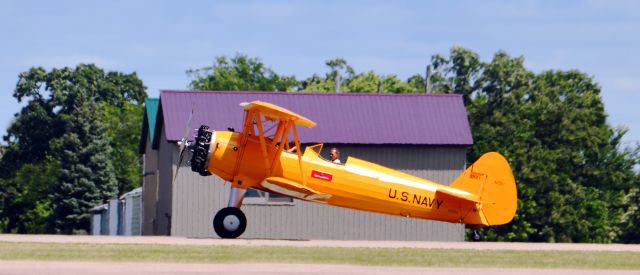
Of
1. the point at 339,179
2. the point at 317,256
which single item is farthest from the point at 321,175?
the point at 317,256

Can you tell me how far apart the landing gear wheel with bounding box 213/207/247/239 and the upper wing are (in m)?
2.37

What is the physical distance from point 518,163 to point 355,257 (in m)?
46.7

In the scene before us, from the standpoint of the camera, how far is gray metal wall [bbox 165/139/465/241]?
134 ft

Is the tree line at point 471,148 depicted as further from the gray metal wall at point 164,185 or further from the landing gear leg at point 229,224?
the landing gear leg at point 229,224

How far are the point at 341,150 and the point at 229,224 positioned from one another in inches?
399

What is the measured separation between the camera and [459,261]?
83.8 ft

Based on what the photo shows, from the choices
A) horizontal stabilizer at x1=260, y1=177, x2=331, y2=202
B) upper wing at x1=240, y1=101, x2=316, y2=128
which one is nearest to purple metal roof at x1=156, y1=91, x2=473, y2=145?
horizontal stabilizer at x1=260, y1=177, x2=331, y2=202

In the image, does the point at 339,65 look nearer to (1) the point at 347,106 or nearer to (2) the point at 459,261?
(1) the point at 347,106

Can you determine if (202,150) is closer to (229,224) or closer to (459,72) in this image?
(229,224)

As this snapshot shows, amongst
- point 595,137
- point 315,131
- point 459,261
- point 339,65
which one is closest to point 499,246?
point 459,261

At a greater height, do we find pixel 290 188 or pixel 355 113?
pixel 355 113

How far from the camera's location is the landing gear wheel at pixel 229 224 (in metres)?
31.7

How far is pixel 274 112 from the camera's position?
31031mm

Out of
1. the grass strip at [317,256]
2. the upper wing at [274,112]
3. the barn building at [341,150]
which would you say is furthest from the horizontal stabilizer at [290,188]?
the barn building at [341,150]
